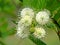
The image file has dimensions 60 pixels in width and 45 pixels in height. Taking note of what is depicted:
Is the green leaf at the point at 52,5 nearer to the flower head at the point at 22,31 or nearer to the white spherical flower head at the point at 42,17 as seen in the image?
the white spherical flower head at the point at 42,17

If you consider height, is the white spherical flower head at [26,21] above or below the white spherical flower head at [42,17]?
above

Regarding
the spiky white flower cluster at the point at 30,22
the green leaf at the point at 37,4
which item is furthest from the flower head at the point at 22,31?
the green leaf at the point at 37,4

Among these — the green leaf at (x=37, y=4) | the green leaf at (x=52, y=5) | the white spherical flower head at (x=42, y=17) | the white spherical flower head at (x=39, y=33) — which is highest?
the green leaf at (x=37, y=4)

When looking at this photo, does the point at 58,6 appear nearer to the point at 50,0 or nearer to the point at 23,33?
the point at 50,0

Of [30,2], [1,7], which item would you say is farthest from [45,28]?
[1,7]

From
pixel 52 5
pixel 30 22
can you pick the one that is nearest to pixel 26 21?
pixel 30 22

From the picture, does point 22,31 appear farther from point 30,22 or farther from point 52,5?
point 52,5

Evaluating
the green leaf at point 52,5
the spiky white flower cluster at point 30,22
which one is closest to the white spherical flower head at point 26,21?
the spiky white flower cluster at point 30,22

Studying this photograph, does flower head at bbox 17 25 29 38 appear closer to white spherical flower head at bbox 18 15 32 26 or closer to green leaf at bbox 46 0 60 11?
white spherical flower head at bbox 18 15 32 26
